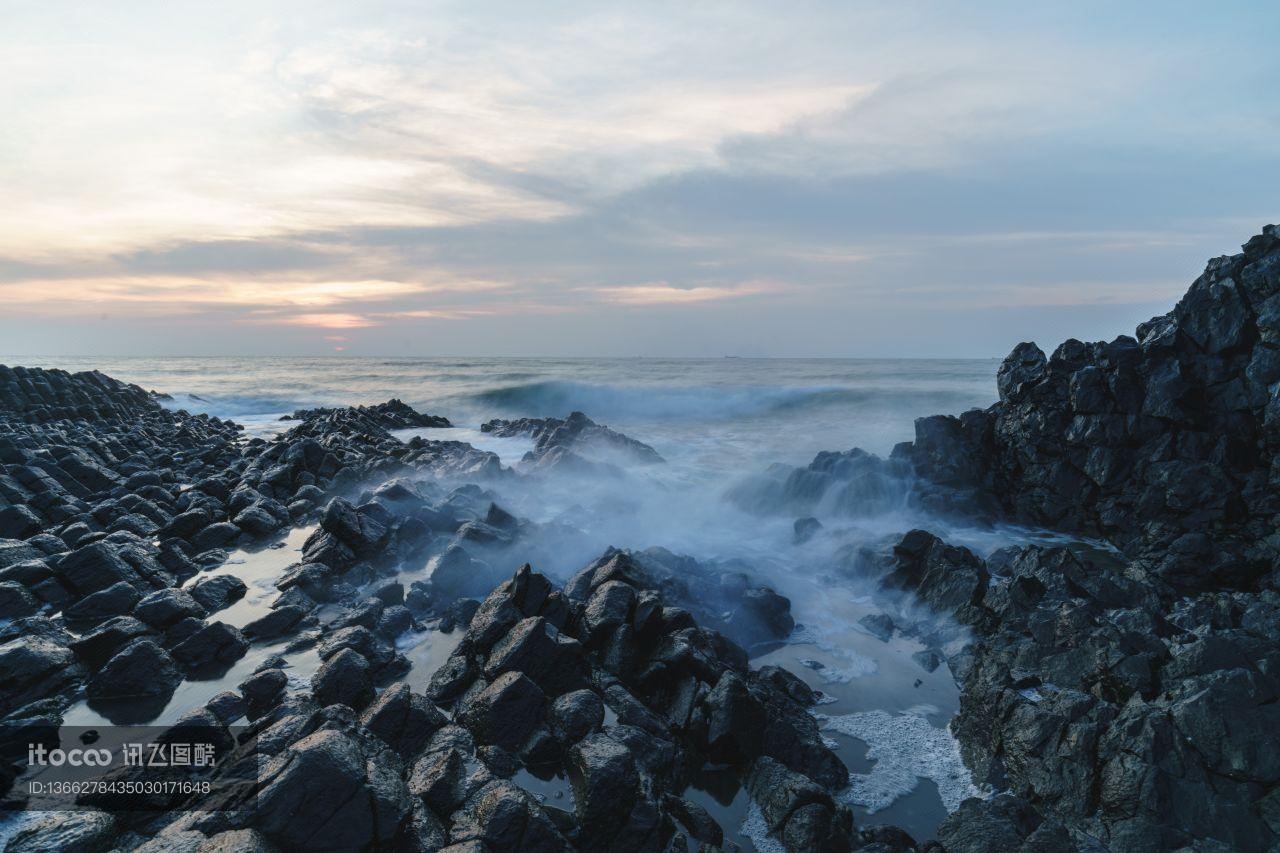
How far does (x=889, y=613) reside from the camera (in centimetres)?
1064

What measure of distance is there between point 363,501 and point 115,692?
7.77 meters

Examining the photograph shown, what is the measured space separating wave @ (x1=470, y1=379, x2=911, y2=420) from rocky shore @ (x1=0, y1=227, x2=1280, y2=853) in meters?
28.4

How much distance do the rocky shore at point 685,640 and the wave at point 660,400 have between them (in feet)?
93.3

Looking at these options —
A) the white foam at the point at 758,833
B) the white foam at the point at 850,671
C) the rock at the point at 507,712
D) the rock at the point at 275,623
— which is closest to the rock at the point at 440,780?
the rock at the point at 507,712

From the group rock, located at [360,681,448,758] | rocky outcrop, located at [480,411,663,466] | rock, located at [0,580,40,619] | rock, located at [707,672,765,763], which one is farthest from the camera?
rocky outcrop, located at [480,411,663,466]

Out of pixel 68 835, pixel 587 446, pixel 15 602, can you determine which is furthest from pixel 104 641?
pixel 587 446

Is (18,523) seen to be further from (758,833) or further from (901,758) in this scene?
(901,758)

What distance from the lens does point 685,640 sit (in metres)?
7.70

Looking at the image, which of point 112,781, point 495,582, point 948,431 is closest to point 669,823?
point 112,781

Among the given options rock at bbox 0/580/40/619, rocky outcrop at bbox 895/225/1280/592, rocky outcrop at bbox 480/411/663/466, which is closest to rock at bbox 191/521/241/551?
rock at bbox 0/580/40/619

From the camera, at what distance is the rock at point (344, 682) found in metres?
6.73

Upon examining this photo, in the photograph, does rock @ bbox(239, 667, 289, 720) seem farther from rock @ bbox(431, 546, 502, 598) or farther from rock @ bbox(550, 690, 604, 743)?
rock @ bbox(431, 546, 502, 598)

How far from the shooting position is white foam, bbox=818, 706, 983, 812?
6.21 m

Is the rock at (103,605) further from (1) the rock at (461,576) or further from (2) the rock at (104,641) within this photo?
(1) the rock at (461,576)
